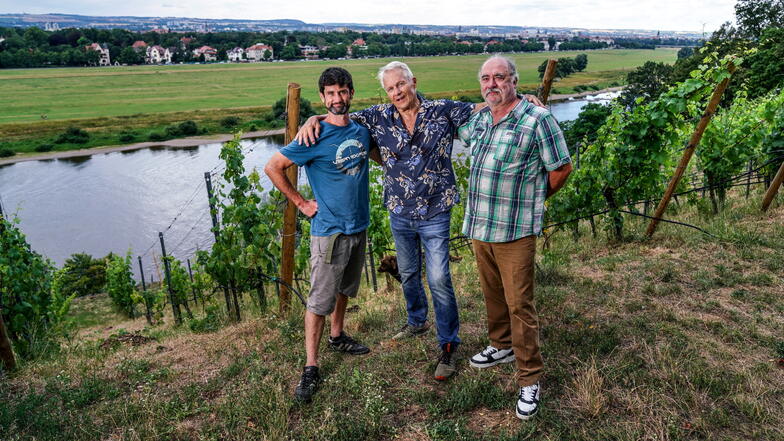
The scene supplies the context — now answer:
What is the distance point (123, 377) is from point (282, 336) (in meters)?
1.15

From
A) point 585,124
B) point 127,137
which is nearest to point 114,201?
point 127,137

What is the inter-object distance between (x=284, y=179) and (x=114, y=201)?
132ft

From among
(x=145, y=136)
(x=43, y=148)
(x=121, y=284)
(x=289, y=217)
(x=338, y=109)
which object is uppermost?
(x=338, y=109)

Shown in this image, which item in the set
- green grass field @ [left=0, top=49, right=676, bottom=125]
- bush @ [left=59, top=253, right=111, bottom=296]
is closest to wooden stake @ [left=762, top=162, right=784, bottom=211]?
bush @ [left=59, top=253, right=111, bottom=296]

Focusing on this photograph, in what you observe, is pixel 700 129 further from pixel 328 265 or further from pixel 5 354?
pixel 5 354

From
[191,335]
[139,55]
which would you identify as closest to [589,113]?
[191,335]

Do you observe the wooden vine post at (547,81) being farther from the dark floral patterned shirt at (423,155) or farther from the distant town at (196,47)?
the distant town at (196,47)

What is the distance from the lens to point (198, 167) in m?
46.4

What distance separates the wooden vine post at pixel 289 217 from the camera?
425cm

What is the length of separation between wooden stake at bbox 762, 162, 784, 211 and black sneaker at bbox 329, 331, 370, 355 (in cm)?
529

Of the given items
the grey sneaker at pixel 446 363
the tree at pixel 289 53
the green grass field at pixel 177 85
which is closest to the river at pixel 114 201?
the grey sneaker at pixel 446 363

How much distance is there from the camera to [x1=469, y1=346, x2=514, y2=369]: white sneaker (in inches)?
129

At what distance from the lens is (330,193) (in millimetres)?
3207

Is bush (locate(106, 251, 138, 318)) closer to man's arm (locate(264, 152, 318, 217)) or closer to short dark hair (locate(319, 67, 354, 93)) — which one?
man's arm (locate(264, 152, 318, 217))
